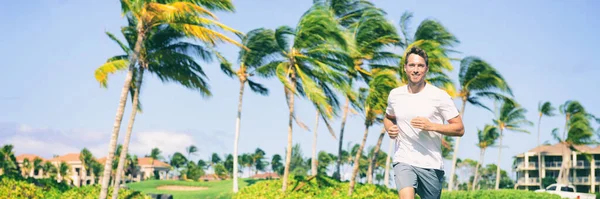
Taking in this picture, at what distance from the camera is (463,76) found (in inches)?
1453

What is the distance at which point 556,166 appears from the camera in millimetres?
79875

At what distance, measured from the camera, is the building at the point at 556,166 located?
76.4m

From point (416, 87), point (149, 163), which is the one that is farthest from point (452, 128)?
point (149, 163)

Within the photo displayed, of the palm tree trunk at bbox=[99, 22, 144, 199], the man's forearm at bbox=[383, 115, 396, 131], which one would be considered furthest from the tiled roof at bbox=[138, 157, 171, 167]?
the man's forearm at bbox=[383, 115, 396, 131]

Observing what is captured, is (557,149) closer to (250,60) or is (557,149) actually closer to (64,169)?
(250,60)

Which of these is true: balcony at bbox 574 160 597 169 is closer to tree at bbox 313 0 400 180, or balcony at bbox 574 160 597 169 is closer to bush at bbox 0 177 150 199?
tree at bbox 313 0 400 180

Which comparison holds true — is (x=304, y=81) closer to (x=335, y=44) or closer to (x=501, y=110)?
→ (x=335, y=44)

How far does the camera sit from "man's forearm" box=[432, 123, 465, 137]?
4186mm

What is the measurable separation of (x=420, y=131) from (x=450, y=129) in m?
0.23

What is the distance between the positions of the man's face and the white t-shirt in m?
0.14

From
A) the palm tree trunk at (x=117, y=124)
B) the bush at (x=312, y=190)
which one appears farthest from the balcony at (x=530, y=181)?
the palm tree trunk at (x=117, y=124)

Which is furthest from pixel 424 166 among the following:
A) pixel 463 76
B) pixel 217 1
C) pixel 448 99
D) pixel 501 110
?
pixel 501 110

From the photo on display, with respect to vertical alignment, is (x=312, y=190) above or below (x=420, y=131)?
below

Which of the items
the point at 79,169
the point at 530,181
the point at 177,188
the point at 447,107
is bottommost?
the point at 177,188
